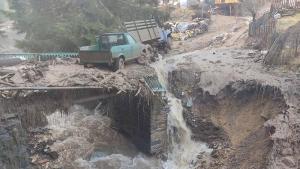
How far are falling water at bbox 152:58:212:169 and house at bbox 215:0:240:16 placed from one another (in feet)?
80.3

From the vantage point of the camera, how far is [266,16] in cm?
3047

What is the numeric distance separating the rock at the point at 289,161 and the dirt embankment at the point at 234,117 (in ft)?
2.14

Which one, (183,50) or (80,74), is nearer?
(80,74)

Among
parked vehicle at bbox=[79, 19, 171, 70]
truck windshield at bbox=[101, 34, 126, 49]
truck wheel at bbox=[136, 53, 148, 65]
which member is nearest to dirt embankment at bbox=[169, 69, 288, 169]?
truck wheel at bbox=[136, 53, 148, 65]

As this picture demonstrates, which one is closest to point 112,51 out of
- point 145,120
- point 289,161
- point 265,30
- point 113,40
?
point 113,40

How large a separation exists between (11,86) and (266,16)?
827 inches

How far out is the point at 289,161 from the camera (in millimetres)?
14500

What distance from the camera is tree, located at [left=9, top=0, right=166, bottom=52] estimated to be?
24.8 metres

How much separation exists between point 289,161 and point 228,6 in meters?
31.8

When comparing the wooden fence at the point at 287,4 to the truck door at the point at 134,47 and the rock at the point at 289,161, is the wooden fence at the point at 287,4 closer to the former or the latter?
the truck door at the point at 134,47

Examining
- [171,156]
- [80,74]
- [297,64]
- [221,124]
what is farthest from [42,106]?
[297,64]

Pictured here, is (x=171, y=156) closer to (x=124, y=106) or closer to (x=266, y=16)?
(x=124, y=106)

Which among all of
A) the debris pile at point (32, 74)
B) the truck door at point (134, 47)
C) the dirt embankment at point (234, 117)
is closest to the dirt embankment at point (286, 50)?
the dirt embankment at point (234, 117)

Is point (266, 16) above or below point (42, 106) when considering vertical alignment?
above
